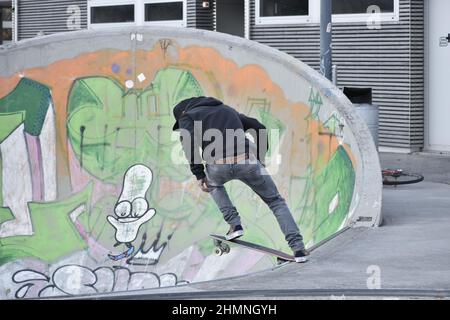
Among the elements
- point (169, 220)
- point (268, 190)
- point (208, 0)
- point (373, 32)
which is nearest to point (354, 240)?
point (268, 190)

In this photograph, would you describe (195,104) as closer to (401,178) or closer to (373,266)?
(373,266)

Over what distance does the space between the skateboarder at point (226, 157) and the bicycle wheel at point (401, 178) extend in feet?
15.1

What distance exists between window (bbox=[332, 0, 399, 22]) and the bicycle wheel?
177 inches

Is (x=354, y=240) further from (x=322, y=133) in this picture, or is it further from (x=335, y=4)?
(x=335, y=4)

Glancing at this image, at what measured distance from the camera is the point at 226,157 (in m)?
9.72

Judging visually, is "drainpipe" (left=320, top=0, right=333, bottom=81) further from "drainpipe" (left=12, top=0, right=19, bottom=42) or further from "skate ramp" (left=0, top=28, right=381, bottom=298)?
"drainpipe" (left=12, top=0, right=19, bottom=42)

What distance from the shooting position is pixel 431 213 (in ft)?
39.0

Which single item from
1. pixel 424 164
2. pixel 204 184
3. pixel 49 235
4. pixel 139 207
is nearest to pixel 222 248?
pixel 204 184

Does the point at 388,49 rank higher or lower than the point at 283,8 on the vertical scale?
lower

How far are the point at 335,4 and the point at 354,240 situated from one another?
10344 millimetres

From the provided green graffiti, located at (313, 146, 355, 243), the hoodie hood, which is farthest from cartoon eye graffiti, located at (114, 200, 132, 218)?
the hoodie hood

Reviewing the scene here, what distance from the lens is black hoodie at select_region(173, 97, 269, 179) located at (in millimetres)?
9641

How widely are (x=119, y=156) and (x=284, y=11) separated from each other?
7.36 m

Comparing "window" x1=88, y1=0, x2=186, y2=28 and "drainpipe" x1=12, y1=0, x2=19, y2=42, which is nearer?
"window" x1=88, y1=0, x2=186, y2=28
